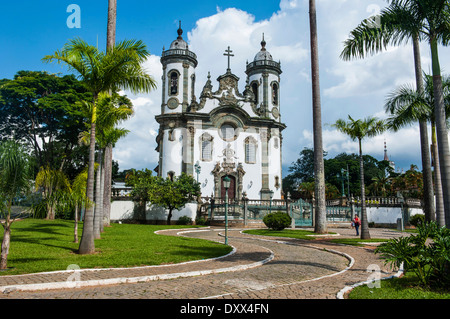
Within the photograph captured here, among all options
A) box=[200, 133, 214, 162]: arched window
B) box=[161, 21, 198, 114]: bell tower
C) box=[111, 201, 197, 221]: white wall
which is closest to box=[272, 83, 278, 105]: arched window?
box=[161, 21, 198, 114]: bell tower

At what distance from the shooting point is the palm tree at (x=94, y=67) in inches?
461

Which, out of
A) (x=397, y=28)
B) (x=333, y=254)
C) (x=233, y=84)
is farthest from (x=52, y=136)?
(x=397, y=28)

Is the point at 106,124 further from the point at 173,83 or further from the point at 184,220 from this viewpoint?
the point at 173,83

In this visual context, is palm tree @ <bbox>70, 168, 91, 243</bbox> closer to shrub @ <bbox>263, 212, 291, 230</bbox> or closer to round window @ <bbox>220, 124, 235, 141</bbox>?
shrub @ <bbox>263, 212, 291, 230</bbox>

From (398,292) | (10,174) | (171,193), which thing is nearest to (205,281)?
(398,292)

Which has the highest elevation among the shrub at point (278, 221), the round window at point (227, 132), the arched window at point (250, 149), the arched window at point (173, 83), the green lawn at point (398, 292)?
the arched window at point (173, 83)

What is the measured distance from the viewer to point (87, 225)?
11734 millimetres

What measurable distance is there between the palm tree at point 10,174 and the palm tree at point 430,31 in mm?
10318

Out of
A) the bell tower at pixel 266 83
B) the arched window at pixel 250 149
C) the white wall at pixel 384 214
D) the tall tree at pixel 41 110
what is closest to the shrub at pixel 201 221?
the arched window at pixel 250 149

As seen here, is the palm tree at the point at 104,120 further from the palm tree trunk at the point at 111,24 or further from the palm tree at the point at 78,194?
the palm tree trunk at the point at 111,24

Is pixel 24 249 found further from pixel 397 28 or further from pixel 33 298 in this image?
pixel 397 28

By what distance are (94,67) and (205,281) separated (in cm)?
842

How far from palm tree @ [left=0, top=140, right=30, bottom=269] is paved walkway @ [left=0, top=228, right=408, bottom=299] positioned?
256 cm
